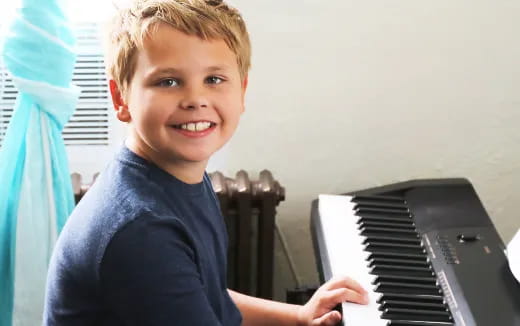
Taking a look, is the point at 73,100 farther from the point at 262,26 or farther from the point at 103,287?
the point at 103,287

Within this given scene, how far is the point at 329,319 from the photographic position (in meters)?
1.49

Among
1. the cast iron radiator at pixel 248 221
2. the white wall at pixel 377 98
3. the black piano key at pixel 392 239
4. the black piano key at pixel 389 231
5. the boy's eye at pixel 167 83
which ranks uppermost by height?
the white wall at pixel 377 98

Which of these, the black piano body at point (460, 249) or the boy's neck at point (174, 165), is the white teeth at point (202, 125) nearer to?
the boy's neck at point (174, 165)

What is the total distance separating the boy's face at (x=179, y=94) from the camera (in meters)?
1.18

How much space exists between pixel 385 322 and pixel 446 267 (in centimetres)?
23

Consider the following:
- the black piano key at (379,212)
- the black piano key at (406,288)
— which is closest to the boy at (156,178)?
the black piano key at (406,288)

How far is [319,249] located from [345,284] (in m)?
0.23

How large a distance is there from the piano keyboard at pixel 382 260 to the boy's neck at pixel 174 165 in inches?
15.4

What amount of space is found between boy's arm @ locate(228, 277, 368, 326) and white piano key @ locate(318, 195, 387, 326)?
0.8 inches

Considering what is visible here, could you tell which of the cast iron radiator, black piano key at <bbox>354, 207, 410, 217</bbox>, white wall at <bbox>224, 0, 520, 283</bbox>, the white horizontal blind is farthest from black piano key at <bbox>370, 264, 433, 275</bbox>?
the white horizontal blind

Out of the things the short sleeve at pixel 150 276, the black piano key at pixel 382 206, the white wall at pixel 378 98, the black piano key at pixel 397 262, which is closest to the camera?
the short sleeve at pixel 150 276

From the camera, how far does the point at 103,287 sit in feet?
3.74

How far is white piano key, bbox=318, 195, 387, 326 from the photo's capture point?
1490mm

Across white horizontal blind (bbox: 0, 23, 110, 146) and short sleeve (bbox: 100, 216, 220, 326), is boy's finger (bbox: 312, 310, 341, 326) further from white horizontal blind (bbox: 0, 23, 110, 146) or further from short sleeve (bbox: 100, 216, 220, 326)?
white horizontal blind (bbox: 0, 23, 110, 146)
